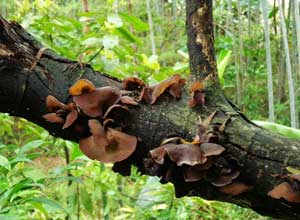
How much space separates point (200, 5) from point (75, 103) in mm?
207

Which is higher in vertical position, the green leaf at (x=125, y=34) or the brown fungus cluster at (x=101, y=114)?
the green leaf at (x=125, y=34)

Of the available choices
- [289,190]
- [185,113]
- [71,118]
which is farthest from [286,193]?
[71,118]

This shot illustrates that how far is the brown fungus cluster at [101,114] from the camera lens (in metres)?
0.55

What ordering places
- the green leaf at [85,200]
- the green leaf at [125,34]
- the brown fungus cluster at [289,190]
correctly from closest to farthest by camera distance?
the brown fungus cluster at [289,190]
the green leaf at [85,200]
the green leaf at [125,34]

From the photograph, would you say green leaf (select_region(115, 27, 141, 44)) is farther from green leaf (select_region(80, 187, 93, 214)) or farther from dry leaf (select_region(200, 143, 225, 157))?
dry leaf (select_region(200, 143, 225, 157))

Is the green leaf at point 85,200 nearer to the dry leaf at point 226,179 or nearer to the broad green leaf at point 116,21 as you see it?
the broad green leaf at point 116,21

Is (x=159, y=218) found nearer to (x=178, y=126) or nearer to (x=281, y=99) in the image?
(x=178, y=126)

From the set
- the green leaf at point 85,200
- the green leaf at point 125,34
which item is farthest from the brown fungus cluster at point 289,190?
the green leaf at point 125,34

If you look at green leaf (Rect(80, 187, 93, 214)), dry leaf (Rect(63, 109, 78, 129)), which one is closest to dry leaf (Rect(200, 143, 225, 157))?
dry leaf (Rect(63, 109, 78, 129))

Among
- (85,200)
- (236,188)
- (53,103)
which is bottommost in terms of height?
(85,200)

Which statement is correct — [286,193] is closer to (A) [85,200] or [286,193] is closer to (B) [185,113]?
(B) [185,113]

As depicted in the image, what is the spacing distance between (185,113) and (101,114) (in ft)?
0.35

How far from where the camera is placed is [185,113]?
0.56 m

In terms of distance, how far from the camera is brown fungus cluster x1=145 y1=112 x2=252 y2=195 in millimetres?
510
